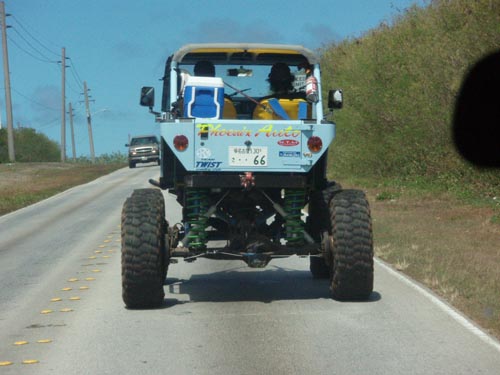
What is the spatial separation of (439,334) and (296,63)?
189 inches

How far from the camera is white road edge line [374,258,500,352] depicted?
8.94m

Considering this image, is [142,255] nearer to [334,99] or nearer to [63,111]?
[334,99]

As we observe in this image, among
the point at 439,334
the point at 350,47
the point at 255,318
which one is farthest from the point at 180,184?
the point at 350,47

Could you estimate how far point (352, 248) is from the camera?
11.0 meters

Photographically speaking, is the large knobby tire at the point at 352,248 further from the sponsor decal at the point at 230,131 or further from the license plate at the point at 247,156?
the sponsor decal at the point at 230,131

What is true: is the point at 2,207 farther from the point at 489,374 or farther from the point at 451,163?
the point at 489,374

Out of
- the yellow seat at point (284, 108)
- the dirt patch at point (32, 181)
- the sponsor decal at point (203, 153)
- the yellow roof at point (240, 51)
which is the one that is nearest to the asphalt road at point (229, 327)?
the sponsor decal at point (203, 153)

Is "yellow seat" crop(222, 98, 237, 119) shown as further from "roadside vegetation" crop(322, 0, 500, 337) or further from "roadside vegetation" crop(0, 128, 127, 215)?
"roadside vegetation" crop(0, 128, 127, 215)

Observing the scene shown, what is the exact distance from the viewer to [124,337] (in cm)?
941

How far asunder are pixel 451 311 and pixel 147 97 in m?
4.27

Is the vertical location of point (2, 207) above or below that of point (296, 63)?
below

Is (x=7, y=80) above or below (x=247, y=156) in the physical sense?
above

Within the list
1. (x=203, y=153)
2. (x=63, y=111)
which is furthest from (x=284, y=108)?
(x=63, y=111)

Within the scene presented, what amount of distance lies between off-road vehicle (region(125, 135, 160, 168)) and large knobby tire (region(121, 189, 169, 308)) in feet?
171
